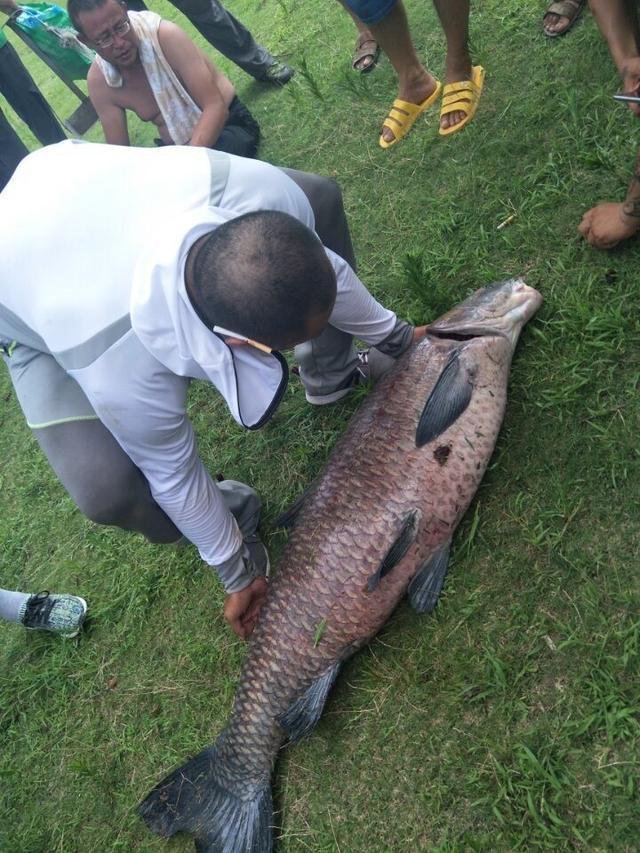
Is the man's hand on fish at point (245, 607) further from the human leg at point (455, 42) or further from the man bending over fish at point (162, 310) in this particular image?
the human leg at point (455, 42)

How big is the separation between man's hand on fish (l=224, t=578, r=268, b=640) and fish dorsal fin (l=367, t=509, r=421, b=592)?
0.51 m

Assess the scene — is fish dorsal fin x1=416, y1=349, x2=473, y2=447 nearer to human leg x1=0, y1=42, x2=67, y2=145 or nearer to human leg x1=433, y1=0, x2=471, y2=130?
human leg x1=433, y1=0, x2=471, y2=130

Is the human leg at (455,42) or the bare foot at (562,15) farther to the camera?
the bare foot at (562,15)

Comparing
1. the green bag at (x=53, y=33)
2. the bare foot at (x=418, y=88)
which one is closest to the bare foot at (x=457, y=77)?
the bare foot at (x=418, y=88)

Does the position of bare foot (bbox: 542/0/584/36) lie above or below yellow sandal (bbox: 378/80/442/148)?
above

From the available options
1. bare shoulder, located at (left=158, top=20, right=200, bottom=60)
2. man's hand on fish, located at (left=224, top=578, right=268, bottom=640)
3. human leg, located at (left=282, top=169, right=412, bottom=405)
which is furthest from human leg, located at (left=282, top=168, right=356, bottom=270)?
bare shoulder, located at (left=158, top=20, right=200, bottom=60)

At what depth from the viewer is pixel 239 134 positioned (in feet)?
16.4

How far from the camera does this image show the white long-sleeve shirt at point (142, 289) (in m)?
2.09

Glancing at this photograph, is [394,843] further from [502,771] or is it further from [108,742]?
[108,742]

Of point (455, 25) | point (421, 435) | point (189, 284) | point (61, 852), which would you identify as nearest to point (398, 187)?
point (455, 25)

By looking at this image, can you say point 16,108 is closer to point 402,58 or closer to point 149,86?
point 149,86

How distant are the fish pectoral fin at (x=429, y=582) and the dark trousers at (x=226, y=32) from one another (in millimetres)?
4601

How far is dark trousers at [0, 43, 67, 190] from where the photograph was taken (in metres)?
5.96

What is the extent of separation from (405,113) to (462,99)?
43 centimetres
